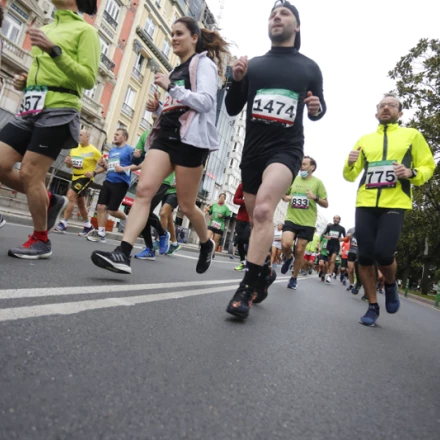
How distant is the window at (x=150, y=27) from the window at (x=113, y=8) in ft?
10.5

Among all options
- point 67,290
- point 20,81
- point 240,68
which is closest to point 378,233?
point 240,68

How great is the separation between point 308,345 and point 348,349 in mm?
298

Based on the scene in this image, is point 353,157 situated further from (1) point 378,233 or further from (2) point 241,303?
(2) point 241,303

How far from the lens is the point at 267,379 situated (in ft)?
4.55

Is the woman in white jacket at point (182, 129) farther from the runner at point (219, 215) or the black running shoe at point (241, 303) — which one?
the runner at point (219, 215)

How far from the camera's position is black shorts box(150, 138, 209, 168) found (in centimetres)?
304

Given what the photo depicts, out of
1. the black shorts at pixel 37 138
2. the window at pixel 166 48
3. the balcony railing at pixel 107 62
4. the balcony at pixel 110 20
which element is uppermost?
the window at pixel 166 48

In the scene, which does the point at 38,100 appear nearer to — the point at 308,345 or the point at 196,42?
the point at 196,42

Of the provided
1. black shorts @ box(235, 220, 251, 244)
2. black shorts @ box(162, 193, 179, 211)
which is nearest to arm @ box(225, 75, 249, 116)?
black shorts @ box(162, 193, 179, 211)

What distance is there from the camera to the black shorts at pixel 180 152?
3037 mm

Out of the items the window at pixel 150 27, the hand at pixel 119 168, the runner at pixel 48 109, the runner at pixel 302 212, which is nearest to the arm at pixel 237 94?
the runner at pixel 48 109

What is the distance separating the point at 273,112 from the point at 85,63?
1.48 m

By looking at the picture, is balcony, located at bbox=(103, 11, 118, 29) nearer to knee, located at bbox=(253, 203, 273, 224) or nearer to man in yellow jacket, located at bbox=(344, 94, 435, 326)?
man in yellow jacket, located at bbox=(344, 94, 435, 326)

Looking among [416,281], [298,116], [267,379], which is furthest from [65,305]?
[416,281]
